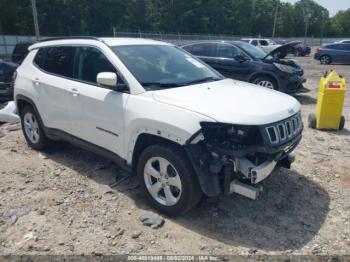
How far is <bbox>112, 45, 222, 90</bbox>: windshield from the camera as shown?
4098 millimetres

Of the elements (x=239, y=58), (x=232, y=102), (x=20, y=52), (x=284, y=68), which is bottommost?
(x=20, y=52)

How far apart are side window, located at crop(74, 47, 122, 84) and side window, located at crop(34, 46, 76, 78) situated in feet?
0.51

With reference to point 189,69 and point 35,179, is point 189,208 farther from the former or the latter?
point 35,179

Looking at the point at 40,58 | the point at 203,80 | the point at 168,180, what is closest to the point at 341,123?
the point at 203,80

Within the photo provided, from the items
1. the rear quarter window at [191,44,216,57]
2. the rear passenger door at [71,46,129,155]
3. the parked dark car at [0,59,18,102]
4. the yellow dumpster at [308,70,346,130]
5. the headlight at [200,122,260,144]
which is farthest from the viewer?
the rear quarter window at [191,44,216,57]

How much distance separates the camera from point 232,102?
363 centimetres

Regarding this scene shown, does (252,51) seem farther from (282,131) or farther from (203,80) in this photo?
(282,131)

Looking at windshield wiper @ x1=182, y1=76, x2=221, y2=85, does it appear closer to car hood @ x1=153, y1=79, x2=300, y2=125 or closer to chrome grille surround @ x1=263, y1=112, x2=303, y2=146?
car hood @ x1=153, y1=79, x2=300, y2=125

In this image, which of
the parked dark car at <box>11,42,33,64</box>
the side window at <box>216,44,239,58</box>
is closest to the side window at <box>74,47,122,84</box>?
the side window at <box>216,44,239,58</box>

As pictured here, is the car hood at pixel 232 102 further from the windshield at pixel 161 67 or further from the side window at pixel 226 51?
the side window at pixel 226 51

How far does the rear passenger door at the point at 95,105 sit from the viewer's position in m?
4.05

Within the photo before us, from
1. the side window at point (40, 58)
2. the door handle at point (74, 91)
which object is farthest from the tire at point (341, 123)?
the side window at point (40, 58)

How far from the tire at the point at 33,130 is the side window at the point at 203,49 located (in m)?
6.71

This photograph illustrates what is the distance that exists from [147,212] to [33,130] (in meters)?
2.83
